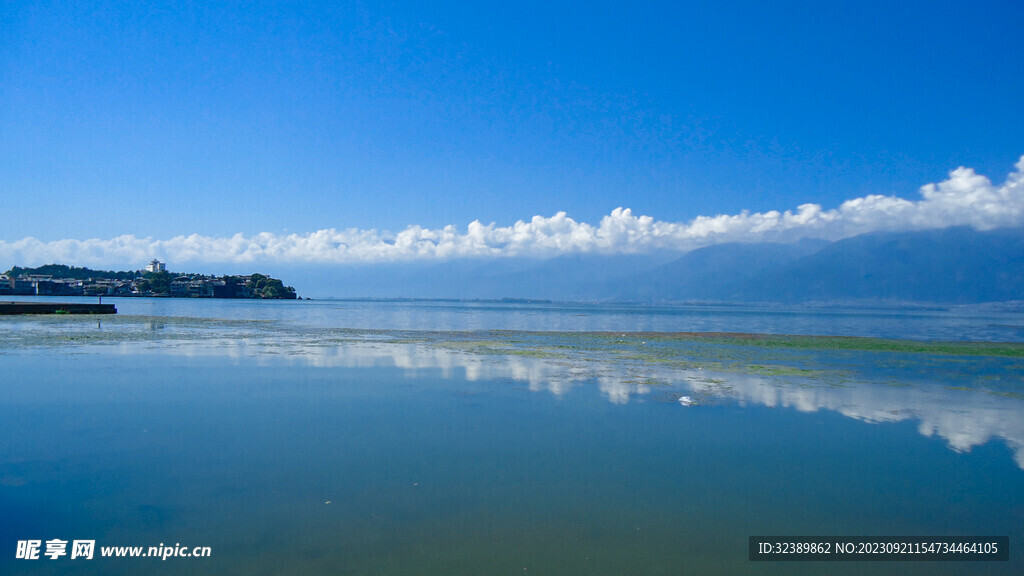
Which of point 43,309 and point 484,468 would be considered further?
point 43,309

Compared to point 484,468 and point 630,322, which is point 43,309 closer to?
point 630,322

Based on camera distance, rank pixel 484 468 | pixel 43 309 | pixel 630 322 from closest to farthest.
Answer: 1. pixel 484 468
2. pixel 43 309
3. pixel 630 322

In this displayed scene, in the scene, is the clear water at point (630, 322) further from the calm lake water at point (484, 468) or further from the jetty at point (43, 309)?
the calm lake water at point (484, 468)

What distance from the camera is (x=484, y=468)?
10453mm

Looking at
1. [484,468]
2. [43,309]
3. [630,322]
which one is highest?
[43,309]

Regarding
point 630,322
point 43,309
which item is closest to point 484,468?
point 630,322

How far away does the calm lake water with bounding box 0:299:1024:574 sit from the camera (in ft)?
24.0

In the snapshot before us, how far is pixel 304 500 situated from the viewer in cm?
861

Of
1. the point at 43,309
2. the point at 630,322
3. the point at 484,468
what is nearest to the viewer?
the point at 484,468

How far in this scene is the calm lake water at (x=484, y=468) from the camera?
24.0 feet

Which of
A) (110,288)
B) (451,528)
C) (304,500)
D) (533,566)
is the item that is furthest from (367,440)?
(110,288)

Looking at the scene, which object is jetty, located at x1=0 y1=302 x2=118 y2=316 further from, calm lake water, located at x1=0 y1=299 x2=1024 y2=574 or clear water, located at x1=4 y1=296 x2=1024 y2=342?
calm lake water, located at x1=0 y1=299 x2=1024 y2=574

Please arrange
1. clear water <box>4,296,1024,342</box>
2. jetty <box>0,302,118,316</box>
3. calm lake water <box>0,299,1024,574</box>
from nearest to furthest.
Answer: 1. calm lake water <box>0,299,1024,574</box>
2. clear water <box>4,296,1024,342</box>
3. jetty <box>0,302,118,316</box>

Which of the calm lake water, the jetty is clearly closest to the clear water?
the jetty
